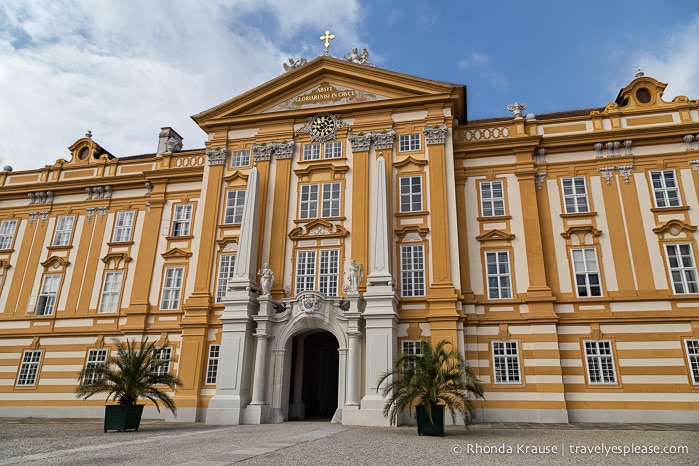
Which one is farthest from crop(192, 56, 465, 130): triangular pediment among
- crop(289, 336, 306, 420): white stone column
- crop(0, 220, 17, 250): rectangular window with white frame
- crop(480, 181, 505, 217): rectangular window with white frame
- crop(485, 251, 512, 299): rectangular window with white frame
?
crop(0, 220, 17, 250): rectangular window with white frame

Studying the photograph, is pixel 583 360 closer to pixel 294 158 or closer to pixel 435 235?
pixel 435 235

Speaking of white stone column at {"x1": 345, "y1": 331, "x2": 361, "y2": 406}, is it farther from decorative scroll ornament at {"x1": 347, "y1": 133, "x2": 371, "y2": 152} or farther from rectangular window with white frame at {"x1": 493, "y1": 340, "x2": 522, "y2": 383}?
decorative scroll ornament at {"x1": 347, "y1": 133, "x2": 371, "y2": 152}

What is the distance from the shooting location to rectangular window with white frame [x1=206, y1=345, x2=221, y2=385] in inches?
981

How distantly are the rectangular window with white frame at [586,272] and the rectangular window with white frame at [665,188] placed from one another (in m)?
4.23

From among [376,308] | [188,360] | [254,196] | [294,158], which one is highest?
[294,158]

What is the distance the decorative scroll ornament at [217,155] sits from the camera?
2877cm

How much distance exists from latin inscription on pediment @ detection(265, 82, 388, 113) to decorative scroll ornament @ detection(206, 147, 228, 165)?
3452mm

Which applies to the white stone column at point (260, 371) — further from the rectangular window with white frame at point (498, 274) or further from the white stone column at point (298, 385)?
the rectangular window with white frame at point (498, 274)

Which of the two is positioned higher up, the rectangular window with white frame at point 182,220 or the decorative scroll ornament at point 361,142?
the decorative scroll ornament at point 361,142

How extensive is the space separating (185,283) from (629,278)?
22.8m

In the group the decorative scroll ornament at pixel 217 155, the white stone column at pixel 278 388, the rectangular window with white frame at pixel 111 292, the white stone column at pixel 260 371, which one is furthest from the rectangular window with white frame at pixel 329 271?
the rectangular window with white frame at pixel 111 292

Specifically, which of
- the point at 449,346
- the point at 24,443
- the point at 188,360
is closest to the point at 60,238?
the point at 188,360

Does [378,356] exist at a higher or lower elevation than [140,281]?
lower

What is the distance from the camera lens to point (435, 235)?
24.5 m
